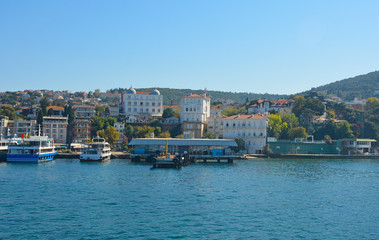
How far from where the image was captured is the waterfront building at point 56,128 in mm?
102562

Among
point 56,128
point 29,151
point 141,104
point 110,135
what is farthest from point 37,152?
point 141,104

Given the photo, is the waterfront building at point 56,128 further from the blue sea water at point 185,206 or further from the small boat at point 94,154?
the blue sea water at point 185,206

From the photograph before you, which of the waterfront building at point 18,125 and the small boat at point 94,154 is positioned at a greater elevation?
the waterfront building at point 18,125

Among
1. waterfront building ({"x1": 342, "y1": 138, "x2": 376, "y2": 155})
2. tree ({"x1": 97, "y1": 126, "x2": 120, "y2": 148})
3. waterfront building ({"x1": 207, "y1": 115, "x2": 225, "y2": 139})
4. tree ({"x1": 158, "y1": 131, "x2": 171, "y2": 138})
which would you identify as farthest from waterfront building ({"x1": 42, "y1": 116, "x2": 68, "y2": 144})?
waterfront building ({"x1": 342, "y1": 138, "x2": 376, "y2": 155})

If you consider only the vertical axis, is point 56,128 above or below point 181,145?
above

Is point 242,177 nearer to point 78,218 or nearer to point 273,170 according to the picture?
point 273,170

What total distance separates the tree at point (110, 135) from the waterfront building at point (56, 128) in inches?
451

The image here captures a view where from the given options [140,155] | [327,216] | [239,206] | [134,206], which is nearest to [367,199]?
[327,216]

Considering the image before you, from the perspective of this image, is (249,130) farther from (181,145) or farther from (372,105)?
(372,105)

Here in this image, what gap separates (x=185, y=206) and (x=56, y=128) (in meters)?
75.8

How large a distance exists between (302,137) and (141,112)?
45722 mm

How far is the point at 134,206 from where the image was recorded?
112 feet

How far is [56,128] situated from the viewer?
10312 cm

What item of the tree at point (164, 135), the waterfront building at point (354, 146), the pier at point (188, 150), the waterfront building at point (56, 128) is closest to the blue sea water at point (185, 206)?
the pier at point (188, 150)
